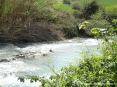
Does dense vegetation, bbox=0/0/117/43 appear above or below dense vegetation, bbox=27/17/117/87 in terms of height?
below

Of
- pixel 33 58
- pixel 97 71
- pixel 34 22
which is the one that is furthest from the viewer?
pixel 34 22

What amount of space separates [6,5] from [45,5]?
334 cm

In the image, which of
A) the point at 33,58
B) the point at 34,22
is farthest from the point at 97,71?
the point at 34,22

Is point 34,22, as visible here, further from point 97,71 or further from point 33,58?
point 97,71

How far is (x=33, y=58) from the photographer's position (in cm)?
2127

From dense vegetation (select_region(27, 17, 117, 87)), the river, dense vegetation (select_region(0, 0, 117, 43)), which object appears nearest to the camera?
dense vegetation (select_region(27, 17, 117, 87))

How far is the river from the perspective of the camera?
1595cm

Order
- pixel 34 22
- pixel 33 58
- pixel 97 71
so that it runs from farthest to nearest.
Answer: pixel 34 22
pixel 33 58
pixel 97 71

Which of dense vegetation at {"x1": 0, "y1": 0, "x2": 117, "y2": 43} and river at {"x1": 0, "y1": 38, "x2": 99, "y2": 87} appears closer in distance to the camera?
river at {"x1": 0, "y1": 38, "x2": 99, "y2": 87}

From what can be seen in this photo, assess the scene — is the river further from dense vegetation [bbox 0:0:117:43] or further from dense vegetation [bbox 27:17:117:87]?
dense vegetation [bbox 27:17:117:87]

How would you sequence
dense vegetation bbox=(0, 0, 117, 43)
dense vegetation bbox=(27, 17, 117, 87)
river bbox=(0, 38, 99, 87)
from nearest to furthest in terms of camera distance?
dense vegetation bbox=(27, 17, 117, 87) < river bbox=(0, 38, 99, 87) < dense vegetation bbox=(0, 0, 117, 43)

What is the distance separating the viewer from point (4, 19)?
2661 centimetres

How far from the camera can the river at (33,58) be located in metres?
15.9

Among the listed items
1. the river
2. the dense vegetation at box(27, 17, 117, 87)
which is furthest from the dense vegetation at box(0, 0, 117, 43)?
the dense vegetation at box(27, 17, 117, 87)
